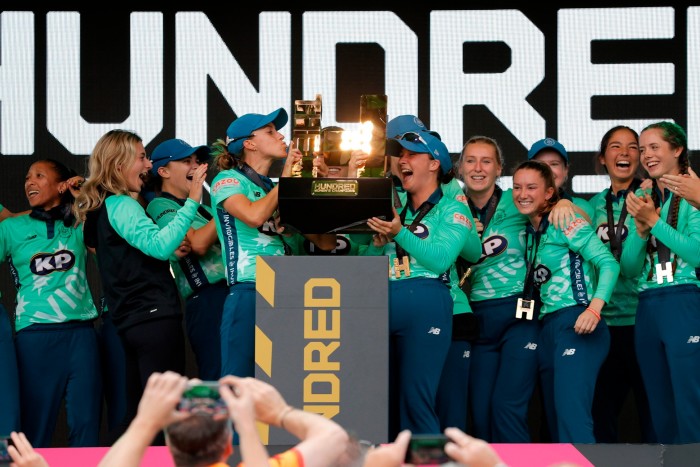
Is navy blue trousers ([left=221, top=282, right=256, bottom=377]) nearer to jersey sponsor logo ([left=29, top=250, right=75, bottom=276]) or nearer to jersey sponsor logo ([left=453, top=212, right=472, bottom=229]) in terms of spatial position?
jersey sponsor logo ([left=453, top=212, right=472, bottom=229])

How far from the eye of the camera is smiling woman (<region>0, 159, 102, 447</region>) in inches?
211

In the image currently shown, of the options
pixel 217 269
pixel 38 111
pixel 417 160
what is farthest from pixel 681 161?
pixel 38 111

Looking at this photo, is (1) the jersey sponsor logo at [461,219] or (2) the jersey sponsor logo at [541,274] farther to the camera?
(2) the jersey sponsor logo at [541,274]

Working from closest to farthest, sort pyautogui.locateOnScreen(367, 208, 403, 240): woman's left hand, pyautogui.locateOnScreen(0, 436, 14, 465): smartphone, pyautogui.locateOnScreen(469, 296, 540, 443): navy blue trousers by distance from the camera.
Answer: pyautogui.locateOnScreen(0, 436, 14, 465): smartphone
pyautogui.locateOnScreen(367, 208, 403, 240): woman's left hand
pyautogui.locateOnScreen(469, 296, 540, 443): navy blue trousers

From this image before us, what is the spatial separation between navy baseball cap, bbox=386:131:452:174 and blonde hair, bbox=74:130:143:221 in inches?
44.5

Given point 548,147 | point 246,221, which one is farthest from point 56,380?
point 548,147

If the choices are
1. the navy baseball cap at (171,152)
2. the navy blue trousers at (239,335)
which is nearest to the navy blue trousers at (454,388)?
the navy blue trousers at (239,335)

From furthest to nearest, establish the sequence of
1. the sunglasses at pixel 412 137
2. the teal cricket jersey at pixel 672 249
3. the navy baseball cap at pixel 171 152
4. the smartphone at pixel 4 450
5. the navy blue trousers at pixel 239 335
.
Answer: the navy baseball cap at pixel 171 152, the sunglasses at pixel 412 137, the teal cricket jersey at pixel 672 249, the navy blue trousers at pixel 239 335, the smartphone at pixel 4 450

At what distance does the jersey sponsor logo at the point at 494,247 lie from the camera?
215 inches

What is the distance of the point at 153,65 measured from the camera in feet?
21.2

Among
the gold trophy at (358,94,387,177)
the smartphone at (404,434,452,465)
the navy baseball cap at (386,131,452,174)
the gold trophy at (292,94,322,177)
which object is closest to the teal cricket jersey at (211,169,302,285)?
the gold trophy at (292,94,322,177)

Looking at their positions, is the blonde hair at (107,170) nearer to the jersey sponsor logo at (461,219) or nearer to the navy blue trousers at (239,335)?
the navy blue trousers at (239,335)

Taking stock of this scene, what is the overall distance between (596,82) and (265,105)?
1.79 metres

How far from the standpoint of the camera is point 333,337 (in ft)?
14.9
